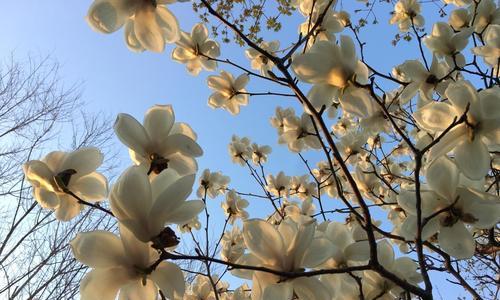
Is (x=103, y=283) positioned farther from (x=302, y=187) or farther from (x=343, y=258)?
(x=302, y=187)

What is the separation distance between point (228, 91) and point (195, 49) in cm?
28

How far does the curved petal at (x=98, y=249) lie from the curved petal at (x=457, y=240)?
64 cm

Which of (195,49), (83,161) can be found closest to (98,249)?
(83,161)

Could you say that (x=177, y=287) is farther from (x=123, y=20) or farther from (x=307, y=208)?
(x=307, y=208)

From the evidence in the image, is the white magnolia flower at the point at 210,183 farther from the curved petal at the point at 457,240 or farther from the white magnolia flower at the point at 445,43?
the curved petal at the point at 457,240

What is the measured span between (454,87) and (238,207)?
2180 mm

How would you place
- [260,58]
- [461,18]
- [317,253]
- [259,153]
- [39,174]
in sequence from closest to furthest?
[317,253], [39,174], [461,18], [260,58], [259,153]

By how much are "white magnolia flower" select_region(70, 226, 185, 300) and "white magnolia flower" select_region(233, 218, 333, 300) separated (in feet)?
0.48

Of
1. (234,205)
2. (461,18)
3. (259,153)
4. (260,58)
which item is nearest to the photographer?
(461,18)

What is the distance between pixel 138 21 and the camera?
1085 millimetres

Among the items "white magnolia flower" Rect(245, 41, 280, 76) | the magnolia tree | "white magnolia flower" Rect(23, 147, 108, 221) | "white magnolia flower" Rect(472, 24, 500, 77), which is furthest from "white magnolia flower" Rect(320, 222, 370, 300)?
"white magnolia flower" Rect(245, 41, 280, 76)

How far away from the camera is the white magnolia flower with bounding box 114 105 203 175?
969mm

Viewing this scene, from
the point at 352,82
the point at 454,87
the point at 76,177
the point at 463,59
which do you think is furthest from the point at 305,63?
the point at 463,59

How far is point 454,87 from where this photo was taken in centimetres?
91
